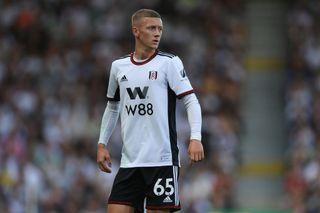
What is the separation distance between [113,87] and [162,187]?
933 millimetres

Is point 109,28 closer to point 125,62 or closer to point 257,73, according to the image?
point 257,73

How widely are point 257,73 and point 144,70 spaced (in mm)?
11121

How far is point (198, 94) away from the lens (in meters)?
16.8

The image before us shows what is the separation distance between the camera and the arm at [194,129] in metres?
7.44

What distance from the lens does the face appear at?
25.6ft

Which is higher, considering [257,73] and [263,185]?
[257,73]

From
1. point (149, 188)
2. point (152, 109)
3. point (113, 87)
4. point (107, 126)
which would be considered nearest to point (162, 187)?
point (149, 188)

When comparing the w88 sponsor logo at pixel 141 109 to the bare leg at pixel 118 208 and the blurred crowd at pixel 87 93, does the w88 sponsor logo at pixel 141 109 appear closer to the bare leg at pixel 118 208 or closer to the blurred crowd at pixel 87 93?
the bare leg at pixel 118 208

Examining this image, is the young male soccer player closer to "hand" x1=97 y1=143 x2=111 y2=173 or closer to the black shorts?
the black shorts

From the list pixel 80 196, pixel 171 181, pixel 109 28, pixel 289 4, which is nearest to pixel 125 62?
pixel 171 181

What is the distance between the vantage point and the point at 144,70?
7.82 metres

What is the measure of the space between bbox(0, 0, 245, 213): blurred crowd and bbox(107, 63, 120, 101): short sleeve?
663 cm

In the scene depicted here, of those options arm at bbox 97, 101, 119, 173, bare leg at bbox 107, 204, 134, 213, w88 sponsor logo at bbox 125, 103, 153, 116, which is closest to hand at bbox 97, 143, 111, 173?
arm at bbox 97, 101, 119, 173

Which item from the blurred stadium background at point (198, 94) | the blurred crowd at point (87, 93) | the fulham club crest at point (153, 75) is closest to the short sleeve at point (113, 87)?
the fulham club crest at point (153, 75)
